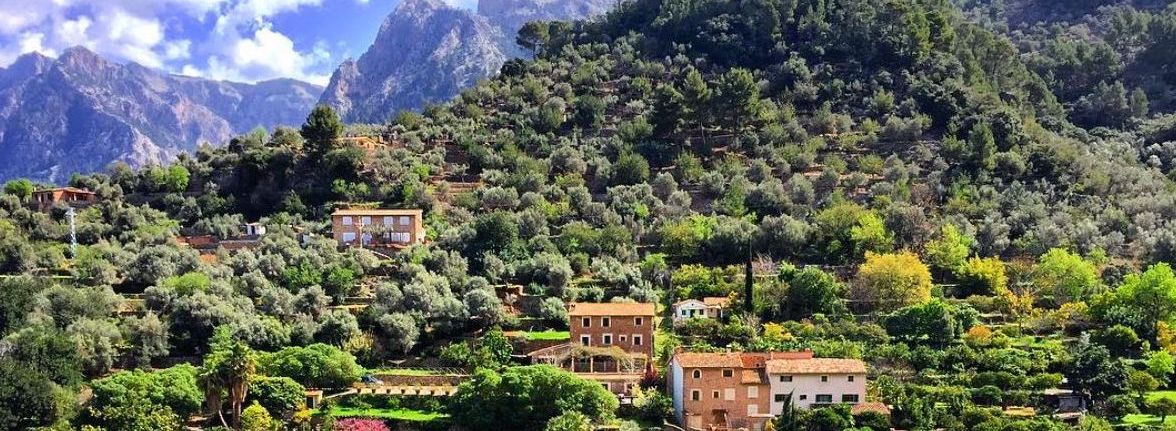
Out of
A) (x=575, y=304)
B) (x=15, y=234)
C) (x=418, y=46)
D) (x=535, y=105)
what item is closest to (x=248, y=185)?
(x=15, y=234)

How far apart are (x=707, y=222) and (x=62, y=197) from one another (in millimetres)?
35270

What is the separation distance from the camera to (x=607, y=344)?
4000cm

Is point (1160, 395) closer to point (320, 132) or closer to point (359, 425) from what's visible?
point (359, 425)

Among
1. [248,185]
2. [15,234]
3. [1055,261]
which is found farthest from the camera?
[248,185]

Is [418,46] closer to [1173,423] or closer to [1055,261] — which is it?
[1055,261]

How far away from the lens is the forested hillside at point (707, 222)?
127 ft

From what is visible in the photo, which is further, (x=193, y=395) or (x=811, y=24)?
(x=811, y=24)

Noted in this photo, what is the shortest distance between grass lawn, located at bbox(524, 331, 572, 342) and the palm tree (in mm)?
10815

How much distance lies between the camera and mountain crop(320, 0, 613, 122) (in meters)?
161

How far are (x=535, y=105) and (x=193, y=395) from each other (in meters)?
40.3

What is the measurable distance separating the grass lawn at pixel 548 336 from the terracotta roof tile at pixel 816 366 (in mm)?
8876

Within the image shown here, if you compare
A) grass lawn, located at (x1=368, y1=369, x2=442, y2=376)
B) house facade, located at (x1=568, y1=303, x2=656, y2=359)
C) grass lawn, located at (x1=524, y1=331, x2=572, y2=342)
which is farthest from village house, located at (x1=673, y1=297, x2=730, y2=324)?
grass lawn, located at (x1=368, y1=369, x2=442, y2=376)

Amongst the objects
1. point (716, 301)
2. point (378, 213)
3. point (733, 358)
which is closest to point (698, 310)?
point (716, 301)

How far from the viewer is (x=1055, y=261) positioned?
4538cm
